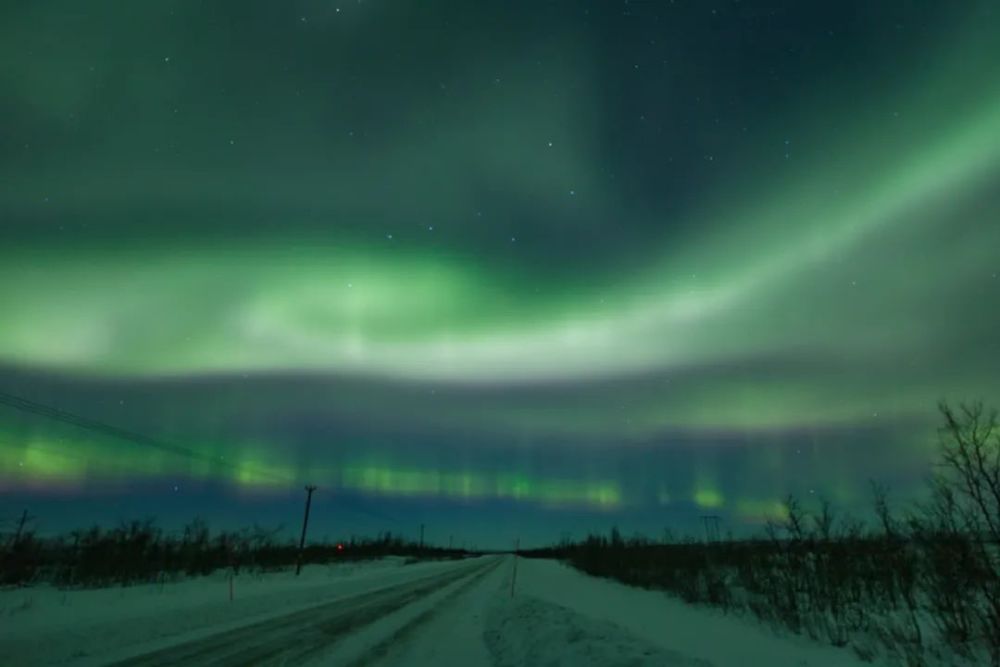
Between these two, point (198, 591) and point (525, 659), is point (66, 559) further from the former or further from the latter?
point (525, 659)

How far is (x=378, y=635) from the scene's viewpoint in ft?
49.9

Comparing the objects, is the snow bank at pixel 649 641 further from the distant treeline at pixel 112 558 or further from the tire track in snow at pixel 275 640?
the distant treeline at pixel 112 558

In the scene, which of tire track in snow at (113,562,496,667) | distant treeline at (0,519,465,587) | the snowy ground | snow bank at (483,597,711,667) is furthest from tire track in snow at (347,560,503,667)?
distant treeline at (0,519,465,587)

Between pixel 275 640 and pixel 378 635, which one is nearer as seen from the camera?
pixel 275 640

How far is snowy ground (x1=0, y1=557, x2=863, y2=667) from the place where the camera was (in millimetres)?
11844

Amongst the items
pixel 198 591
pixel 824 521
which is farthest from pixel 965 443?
pixel 198 591

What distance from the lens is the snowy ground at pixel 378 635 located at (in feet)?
38.9

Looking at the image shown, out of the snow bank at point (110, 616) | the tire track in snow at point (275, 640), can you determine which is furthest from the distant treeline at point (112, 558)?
the tire track in snow at point (275, 640)

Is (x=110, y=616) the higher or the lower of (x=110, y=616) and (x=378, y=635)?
the lower

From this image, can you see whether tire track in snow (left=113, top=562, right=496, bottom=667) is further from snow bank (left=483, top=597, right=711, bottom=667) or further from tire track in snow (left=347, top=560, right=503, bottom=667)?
snow bank (left=483, top=597, right=711, bottom=667)

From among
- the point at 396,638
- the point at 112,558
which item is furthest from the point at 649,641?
the point at 112,558

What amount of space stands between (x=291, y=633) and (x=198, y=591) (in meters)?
19.8

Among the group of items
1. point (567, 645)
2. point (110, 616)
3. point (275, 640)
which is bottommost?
point (110, 616)

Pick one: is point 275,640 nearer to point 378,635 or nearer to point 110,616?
point 378,635
